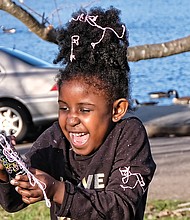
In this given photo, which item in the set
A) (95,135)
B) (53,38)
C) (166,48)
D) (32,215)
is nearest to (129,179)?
(95,135)

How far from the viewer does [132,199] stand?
2797 millimetres

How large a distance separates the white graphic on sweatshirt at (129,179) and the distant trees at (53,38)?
9.90 feet

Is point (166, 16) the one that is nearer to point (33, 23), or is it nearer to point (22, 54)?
point (22, 54)

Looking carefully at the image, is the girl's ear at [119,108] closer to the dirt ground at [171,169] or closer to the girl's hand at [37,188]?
the girl's hand at [37,188]

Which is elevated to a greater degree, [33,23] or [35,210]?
[33,23]

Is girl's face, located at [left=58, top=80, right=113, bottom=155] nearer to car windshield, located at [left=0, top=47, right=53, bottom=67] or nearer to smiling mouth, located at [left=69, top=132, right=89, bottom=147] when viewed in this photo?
smiling mouth, located at [left=69, top=132, right=89, bottom=147]

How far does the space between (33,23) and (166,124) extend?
5.96 m

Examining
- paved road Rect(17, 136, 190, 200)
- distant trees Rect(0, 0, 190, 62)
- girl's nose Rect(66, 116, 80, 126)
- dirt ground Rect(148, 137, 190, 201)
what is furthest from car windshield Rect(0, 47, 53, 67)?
girl's nose Rect(66, 116, 80, 126)

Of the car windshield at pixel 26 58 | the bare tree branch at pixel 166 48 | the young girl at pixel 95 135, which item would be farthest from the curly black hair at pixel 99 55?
the car windshield at pixel 26 58

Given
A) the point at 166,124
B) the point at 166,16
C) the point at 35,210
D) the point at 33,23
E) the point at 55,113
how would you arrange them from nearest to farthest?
the point at 33,23 → the point at 35,210 → the point at 55,113 → the point at 166,124 → the point at 166,16

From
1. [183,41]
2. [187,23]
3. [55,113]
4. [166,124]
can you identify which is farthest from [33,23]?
[187,23]

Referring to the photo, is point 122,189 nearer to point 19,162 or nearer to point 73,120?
point 73,120

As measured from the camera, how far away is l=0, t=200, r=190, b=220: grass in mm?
6309

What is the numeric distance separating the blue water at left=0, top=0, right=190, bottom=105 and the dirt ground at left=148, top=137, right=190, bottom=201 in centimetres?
Answer: 107
